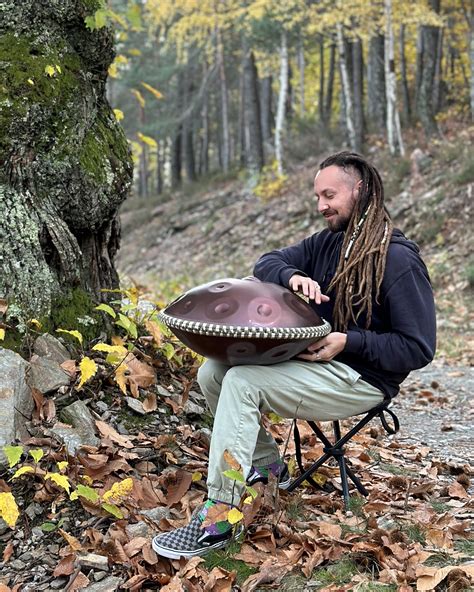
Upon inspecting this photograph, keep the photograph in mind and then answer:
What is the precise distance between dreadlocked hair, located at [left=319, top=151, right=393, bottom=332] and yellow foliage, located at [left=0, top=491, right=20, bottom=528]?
1.83m

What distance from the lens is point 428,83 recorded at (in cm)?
1841

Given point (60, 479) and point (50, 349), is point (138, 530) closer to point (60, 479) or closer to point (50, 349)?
point (60, 479)

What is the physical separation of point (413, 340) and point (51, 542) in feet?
6.58

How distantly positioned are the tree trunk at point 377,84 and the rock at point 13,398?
58.2ft

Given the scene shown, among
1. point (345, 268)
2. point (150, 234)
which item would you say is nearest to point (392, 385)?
point (345, 268)

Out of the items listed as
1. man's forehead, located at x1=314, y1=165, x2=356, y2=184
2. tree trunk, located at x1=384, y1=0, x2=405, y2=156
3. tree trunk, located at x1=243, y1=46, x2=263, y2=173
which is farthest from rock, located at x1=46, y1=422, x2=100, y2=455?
tree trunk, located at x1=243, y1=46, x2=263, y2=173

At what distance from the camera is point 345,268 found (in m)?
3.58

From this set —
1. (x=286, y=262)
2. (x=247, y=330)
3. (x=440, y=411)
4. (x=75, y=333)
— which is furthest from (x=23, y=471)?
(x=440, y=411)

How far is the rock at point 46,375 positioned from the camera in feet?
12.6

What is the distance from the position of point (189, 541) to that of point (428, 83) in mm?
17663

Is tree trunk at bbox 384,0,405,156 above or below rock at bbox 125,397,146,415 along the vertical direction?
above

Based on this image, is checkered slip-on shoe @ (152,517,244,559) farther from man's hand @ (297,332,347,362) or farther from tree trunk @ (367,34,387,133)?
tree trunk @ (367,34,387,133)

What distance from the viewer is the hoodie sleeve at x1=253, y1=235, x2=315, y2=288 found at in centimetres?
386

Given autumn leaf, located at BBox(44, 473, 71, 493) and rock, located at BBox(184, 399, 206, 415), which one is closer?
autumn leaf, located at BBox(44, 473, 71, 493)
